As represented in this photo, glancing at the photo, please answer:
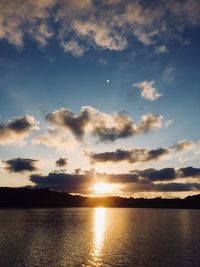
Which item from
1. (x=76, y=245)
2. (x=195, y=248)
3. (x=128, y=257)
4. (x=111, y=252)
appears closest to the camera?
(x=128, y=257)

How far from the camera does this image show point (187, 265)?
51844mm

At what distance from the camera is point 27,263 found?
51000mm

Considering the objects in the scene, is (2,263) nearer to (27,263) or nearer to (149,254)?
(27,263)

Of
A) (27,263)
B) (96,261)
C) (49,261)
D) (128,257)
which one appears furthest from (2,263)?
(128,257)

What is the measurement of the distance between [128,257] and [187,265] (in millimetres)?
11767

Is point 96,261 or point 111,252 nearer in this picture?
point 96,261

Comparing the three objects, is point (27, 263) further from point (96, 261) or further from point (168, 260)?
point (168, 260)

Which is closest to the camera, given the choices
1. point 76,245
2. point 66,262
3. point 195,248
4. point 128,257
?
point 66,262

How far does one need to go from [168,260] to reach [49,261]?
74.9ft

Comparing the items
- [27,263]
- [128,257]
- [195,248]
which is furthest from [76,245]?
[195,248]

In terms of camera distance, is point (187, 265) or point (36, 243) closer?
point (187, 265)

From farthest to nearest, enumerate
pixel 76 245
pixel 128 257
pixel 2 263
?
pixel 76 245, pixel 128 257, pixel 2 263

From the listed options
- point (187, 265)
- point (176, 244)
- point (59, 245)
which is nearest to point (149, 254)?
point (187, 265)

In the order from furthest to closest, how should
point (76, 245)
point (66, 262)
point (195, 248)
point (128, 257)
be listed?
point (76, 245) < point (195, 248) < point (128, 257) < point (66, 262)
